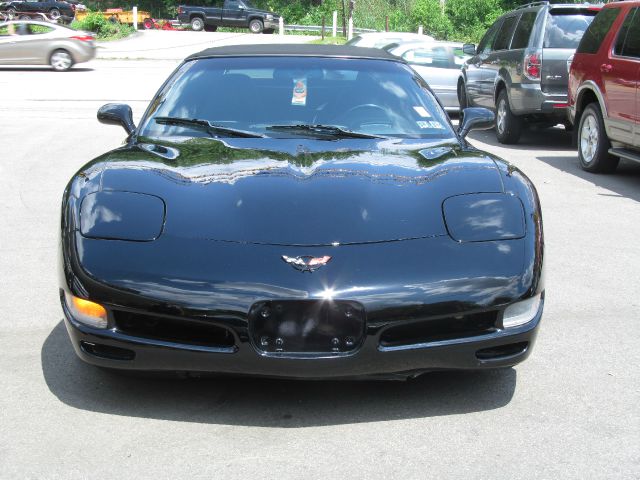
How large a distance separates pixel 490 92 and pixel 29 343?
10583 mm

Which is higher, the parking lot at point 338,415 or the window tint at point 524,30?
the window tint at point 524,30

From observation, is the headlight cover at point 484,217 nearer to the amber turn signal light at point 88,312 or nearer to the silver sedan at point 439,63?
the amber turn signal light at point 88,312

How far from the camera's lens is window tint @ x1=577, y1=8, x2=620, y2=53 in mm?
10578

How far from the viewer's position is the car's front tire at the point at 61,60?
26.7 metres

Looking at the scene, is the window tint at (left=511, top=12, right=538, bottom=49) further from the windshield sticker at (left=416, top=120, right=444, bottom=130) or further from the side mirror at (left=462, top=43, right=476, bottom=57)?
the windshield sticker at (left=416, top=120, right=444, bottom=130)

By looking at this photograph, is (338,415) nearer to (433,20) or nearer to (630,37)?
(630,37)

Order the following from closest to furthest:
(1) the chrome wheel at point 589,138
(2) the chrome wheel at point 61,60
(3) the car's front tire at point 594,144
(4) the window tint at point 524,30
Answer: (3) the car's front tire at point 594,144 → (1) the chrome wheel at point 589,138 → (4) the window tint at point 524,30 → (2) the chrome wheel at point 61,60

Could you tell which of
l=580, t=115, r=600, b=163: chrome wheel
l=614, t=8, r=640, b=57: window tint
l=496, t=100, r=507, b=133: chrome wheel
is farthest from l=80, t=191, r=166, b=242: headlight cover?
l=496, t=100, r=507, b=133: chrome wheel

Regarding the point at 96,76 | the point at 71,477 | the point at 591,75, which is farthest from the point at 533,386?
the point at 96,76

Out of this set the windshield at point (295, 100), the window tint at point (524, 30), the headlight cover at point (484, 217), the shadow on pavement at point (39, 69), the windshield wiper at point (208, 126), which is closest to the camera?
the headlight cover at point (484, 217)

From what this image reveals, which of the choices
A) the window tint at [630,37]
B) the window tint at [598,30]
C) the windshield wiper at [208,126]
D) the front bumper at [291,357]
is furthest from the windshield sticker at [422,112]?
the window tint at [598,30]

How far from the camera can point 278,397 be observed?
390 centimetres

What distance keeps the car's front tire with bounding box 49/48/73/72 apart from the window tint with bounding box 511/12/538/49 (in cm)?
1659

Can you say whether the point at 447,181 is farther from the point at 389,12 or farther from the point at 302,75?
the point at 389,12
